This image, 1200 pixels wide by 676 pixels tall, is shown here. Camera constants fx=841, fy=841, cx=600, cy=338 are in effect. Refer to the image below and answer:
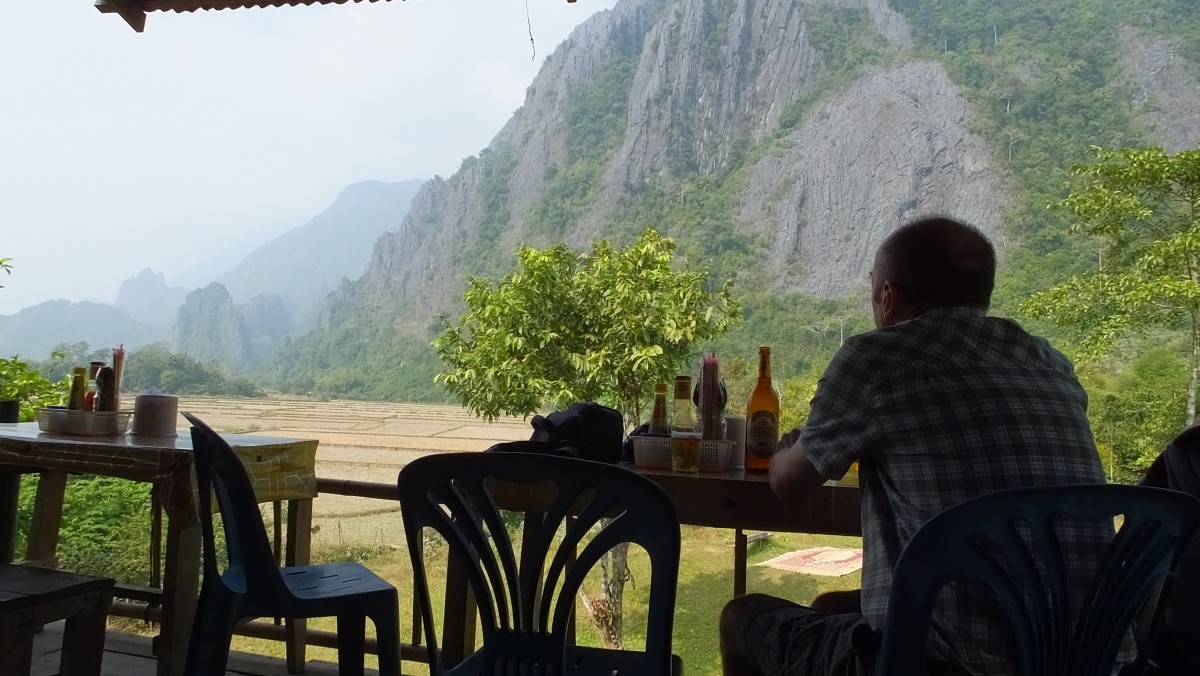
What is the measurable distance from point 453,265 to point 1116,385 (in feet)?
75.6

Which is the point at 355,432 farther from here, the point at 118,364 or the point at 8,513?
the point at 118,364

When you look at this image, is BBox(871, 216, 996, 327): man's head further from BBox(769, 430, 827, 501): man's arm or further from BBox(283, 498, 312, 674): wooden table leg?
BBox(283, 498, 312, 674): wooden table leg

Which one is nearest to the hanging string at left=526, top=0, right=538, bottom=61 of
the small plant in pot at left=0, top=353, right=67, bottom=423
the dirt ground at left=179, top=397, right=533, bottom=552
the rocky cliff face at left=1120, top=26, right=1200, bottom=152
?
the small plant in pot at left=0, top=353, right=67, bottom=423

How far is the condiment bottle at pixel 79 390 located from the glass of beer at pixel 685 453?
173cm

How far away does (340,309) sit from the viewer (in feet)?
116

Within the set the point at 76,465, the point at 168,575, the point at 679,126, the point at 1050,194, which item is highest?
the point at 679,126

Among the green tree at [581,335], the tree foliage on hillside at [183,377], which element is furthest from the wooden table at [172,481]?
the tree foliage on hillside at [183,377]

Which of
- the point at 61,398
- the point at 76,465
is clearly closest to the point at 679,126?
the point at 61,398

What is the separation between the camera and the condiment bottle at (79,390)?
237 cm

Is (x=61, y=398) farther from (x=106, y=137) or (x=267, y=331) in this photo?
(x=106, y=137)

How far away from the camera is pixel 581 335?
8.32 meters

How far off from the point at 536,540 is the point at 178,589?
1309mm

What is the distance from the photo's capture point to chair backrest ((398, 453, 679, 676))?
3.39 feet

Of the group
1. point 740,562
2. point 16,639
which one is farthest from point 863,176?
point 16,639
